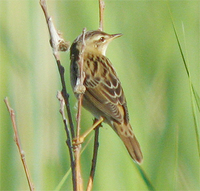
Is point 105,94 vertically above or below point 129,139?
above

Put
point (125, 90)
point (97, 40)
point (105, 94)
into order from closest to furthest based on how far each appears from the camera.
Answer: point (125, 90) < point (105, 94) < point (97, 40)

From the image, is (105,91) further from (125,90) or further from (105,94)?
(125,90)

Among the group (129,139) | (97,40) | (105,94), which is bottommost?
(129,139)

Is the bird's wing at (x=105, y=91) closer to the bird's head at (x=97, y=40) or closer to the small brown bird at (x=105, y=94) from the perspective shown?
the small brown bird at (x=105, y=94)

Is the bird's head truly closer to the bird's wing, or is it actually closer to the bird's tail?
the bird's wing

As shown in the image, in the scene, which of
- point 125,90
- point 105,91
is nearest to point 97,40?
point 105,91

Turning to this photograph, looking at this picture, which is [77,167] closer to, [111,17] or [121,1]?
[111,17]
